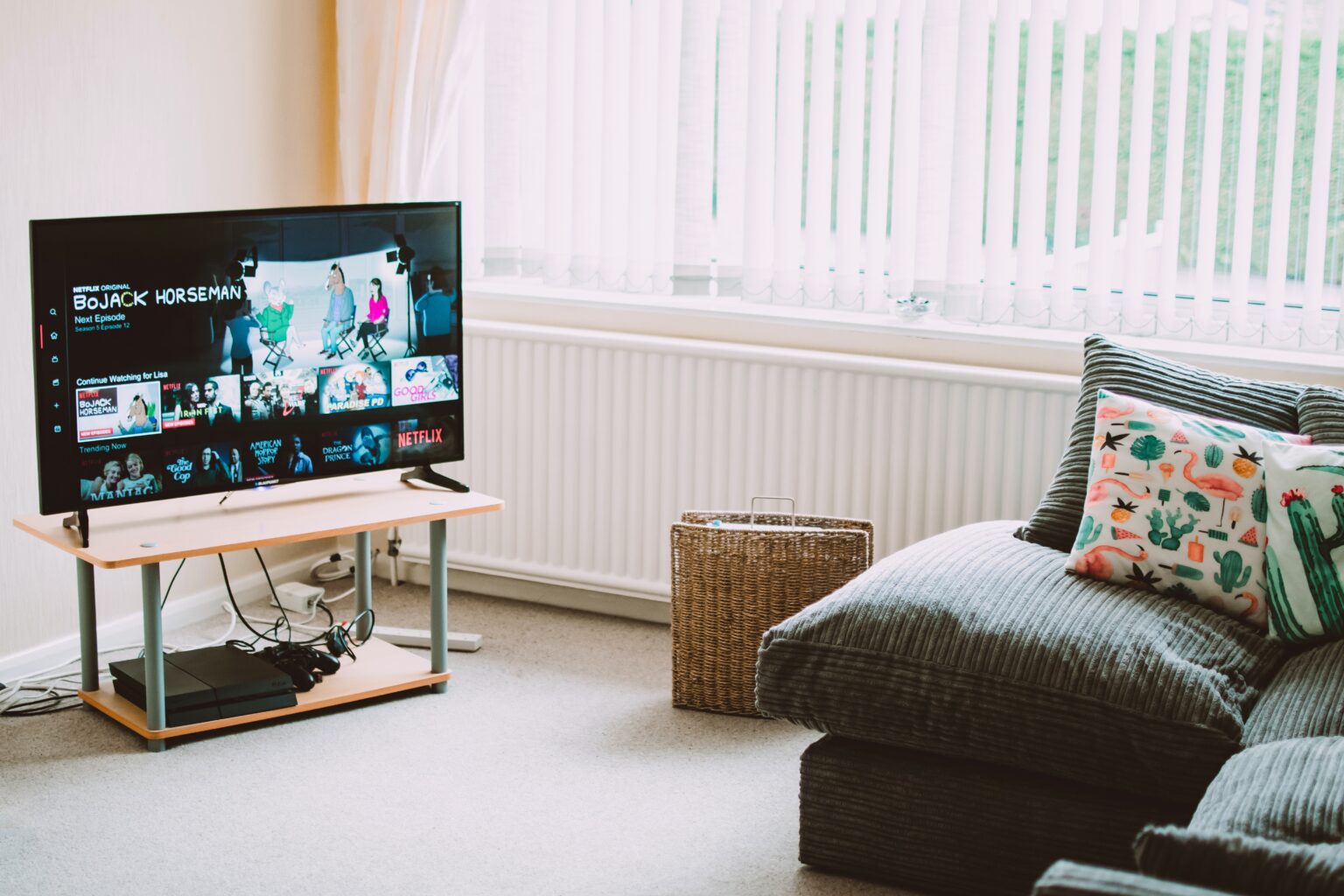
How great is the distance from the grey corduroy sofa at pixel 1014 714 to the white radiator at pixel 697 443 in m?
0.84

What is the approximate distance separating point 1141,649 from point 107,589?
8.19ft

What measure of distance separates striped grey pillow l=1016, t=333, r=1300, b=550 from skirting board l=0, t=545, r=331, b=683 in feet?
7.06

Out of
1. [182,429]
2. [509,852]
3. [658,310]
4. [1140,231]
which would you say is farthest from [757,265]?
[509,852]

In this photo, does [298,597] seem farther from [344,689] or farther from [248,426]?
[248,426]

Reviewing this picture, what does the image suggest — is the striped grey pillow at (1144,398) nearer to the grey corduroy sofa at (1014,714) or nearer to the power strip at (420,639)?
the grey corduroy sofa at (1014,714)

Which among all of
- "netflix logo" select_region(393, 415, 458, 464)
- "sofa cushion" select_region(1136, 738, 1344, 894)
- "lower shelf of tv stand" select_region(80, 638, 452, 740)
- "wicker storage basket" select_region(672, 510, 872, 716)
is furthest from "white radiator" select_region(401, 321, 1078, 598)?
"sofa cushion" select_region(1136, 738, 1344, 894)

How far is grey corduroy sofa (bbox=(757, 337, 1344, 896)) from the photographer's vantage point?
2.38 meters

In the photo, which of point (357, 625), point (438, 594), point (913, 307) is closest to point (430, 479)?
point (438, 594)

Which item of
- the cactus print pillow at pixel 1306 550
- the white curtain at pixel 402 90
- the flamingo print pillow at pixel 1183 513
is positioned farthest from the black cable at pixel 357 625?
the cactus print pillow at pixel 1306 550

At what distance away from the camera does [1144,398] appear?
3031 millimetres

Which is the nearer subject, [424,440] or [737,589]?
[737,589]

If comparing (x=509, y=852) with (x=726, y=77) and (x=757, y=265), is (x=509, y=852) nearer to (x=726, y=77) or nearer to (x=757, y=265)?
(x=757, y=265)

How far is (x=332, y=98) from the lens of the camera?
423 cm

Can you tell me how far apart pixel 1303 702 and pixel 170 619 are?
8.95ft
